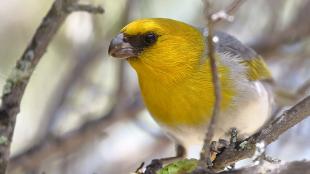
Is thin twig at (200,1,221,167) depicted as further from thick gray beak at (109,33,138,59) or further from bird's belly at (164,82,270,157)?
thick gray beak at (109,33,138,59)

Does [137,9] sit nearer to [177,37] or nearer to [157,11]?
[157,11]

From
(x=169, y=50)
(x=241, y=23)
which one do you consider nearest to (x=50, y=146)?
(x=169, y=50)

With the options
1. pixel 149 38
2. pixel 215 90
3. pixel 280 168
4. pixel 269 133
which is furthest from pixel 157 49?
pixel 280 168

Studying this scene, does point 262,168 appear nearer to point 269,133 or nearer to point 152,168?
point 269,133

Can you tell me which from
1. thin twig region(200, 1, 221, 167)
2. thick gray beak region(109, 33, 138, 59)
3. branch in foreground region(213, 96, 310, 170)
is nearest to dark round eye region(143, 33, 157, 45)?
thick gray beak region(109, 33, 138, 59)

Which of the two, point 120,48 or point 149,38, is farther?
point 149,38

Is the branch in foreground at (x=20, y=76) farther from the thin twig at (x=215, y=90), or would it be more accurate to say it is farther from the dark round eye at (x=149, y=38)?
the thin twig at (x=215, y=90)
